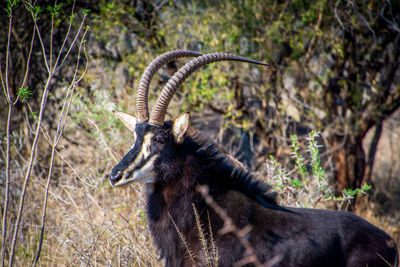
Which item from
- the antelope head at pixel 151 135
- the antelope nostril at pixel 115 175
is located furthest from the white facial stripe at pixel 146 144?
the antelope nostril at pixel 115 175

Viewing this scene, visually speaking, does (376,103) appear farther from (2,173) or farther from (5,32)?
(5,32)

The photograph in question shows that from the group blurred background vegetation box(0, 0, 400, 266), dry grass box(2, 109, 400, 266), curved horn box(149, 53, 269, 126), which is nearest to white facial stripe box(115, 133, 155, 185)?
curved horn box(149, 53, 269, 126)

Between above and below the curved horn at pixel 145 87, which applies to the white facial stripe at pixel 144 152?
below

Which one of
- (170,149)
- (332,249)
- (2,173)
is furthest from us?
(2,173)

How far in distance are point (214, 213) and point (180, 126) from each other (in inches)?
33.4

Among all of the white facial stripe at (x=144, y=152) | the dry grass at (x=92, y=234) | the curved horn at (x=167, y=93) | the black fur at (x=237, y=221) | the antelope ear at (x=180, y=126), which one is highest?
the curved horn at (x=167, y=93)

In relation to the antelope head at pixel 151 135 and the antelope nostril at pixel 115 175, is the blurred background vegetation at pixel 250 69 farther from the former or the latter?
the antelope nostril at pixel 115 175

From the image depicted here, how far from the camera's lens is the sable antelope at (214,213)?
3678mm

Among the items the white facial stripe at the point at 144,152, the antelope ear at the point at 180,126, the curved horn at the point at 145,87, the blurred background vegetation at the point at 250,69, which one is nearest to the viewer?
the white facial stripe at the point at 144,152

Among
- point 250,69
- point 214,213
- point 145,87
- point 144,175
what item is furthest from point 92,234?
point 250,69

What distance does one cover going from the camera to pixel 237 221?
3.80 meters

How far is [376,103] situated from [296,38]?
206 centimetres

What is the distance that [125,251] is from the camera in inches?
190

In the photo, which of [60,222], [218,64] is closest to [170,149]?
[60,222]
